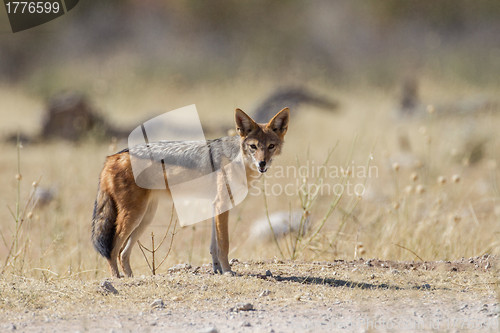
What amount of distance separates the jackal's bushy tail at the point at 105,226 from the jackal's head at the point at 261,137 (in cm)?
126

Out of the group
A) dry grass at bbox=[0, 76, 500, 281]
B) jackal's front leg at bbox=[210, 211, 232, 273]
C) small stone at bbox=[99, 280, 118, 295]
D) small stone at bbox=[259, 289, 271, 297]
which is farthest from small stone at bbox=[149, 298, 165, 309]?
dry grass at bbox=[0, 76, 500, 281]

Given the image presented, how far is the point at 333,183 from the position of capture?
9391 mm

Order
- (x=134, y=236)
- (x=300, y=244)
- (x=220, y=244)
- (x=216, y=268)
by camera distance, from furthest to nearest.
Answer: (x=300, y=244)
(x=134, y=236)
(x=216, y=268)
(x=220, y=244)

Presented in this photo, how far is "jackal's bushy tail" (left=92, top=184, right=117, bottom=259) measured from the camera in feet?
19.2

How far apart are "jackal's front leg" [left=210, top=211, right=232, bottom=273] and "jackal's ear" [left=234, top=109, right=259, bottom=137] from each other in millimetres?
698

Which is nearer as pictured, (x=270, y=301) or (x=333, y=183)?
(x=270, y=301)

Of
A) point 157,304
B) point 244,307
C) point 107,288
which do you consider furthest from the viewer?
point 107,288

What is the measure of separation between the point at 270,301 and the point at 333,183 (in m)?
4.86

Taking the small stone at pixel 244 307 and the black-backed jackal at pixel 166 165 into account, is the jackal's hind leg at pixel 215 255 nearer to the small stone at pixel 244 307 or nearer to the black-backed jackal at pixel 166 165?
the black-backed jackal at pixel 166 165

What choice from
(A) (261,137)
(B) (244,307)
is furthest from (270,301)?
(A) (261,137)

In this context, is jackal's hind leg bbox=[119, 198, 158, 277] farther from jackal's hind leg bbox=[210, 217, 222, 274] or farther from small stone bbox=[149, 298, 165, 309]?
small stone bbox=[149, 298, 165, 309]

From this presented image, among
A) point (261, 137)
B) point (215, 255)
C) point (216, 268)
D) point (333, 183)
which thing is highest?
point (261, 137)

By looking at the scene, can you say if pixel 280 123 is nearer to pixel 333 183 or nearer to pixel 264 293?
pixel 264 293

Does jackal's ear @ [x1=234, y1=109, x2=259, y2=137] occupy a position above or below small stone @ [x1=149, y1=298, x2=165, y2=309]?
above
